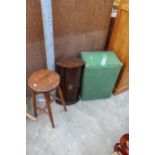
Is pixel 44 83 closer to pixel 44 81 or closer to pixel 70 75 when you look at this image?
pixel 44 81

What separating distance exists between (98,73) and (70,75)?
35 cm

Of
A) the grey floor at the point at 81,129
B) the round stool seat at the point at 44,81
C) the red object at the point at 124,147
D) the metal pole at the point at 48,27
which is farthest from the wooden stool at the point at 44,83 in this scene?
the red object at the point at 124,147

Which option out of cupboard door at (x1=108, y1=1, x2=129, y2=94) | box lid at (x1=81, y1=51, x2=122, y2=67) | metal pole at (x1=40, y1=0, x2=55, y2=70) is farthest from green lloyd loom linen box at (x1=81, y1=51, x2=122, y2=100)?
metal pole at (x1=40, y1=0, x2=55, y2=70)

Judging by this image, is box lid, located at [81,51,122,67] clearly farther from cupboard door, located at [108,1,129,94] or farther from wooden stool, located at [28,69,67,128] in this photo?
wooden stool, located at [28,69,67,128]

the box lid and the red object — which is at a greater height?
the box lid

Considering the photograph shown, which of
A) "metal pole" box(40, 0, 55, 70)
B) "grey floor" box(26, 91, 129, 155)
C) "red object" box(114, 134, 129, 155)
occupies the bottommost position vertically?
"grey floor" box(26, 91, 129, 155)

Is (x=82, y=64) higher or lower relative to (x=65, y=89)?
higher

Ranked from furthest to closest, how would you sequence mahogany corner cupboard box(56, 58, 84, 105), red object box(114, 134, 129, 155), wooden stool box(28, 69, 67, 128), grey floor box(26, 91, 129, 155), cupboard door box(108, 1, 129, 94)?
1. cupboard door box(108, 1, 129, 94)
2. mahogany corner cupboard box(56, 58, 84, 105)
3. grey floor box(26, 91, 129, 155)
4. wooden stool box(28, 69, 67, 128)
5. red object box(114, 134, 129, 155)

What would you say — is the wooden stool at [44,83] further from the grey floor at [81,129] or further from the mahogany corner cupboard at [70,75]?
the grey floor at [81,129]

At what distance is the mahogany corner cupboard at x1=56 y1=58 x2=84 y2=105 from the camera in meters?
1.94
